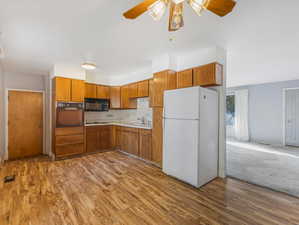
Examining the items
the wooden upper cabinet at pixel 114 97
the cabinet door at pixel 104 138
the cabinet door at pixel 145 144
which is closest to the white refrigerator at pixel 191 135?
the cabinet door at pixel 145 144

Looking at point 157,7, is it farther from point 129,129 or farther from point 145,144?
point 129,129

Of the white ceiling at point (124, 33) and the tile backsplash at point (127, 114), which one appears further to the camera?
the tile backsplash at point (127, 114)

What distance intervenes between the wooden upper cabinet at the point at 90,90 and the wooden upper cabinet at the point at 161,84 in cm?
223

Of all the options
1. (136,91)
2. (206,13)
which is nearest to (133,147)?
(136,91)

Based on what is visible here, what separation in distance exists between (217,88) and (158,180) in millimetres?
2128

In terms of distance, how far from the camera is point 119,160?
3873mm

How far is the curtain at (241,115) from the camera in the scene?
253 inches

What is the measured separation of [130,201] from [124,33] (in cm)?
254

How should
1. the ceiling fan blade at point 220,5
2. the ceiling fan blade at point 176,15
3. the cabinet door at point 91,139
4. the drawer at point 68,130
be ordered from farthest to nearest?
1. the cabinet door at point 91,139
2. the drawer at point 68,130
3. the ceiling fan blade at point 176,15
4. the ceiling fan blade at point 220,5

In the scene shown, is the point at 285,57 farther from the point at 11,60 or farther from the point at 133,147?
the point at 11,60

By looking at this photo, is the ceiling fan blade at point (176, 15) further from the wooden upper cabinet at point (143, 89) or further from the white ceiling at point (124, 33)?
the wooden upper cabinet at point (143, 89)

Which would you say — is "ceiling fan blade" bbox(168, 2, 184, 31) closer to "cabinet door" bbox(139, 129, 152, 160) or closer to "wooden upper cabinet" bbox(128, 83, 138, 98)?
"cabinet door" bbox(139, 129, 152, 160)

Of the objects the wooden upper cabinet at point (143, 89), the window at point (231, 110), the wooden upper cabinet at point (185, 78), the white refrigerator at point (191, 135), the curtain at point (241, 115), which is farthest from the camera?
the window at point (231, 110)

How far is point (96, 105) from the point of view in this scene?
190 inches
